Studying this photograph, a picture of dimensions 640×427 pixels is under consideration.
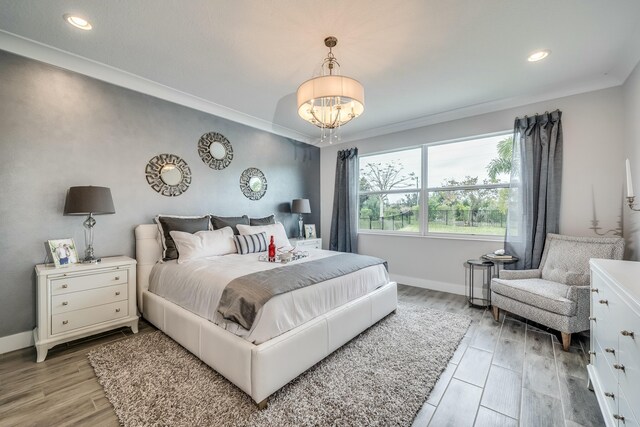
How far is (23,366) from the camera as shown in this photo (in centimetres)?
203

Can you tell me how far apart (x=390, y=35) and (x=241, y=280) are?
2.24m

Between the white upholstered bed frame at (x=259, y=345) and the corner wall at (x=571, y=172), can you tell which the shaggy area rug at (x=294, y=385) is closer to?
the white upholstered bed frame at (x=259, y=345)

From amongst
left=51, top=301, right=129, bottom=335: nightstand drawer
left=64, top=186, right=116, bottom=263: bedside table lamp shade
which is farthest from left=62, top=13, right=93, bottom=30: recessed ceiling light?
left=51, top=301, right=129, bottom=335: nightstand drawer

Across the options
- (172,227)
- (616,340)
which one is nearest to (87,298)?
(172,227)

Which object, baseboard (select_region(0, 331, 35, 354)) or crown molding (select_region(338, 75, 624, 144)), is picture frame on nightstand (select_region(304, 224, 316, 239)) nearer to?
crown molding (select_region(338, 75, 624, 144))

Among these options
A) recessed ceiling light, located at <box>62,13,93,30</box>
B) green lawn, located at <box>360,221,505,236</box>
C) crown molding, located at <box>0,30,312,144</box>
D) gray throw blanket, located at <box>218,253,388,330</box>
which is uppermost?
recessed ceiling light, located at <box>62,13,93,30</box>

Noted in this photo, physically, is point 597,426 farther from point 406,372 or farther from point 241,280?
point 241,280

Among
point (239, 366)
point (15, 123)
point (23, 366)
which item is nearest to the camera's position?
point (239, 366)

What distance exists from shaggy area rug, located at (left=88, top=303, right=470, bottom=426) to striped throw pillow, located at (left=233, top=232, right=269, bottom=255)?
1.10 meters

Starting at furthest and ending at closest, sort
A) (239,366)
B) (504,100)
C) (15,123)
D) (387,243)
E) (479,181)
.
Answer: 1. (387,243)
2. (479,181)
3. (504,100)
4. (15,123)
5. (239,366)

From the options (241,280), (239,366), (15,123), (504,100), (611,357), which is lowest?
(239,366)

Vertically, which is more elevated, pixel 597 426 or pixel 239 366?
pixel 239 366

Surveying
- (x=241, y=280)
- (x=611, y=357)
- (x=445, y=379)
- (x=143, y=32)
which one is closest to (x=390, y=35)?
(x=143, y=32)

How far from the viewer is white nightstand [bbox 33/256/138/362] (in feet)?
6.96
